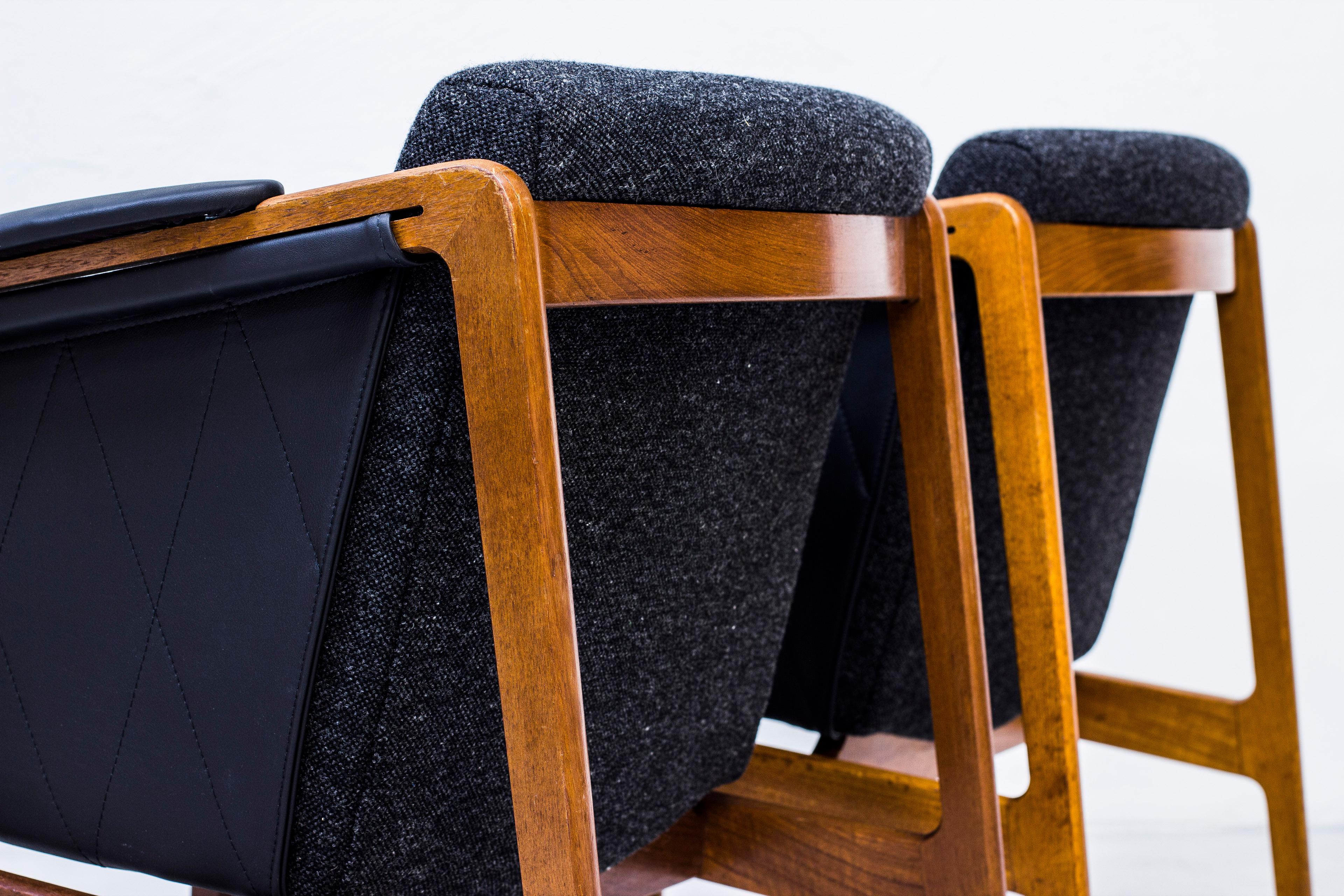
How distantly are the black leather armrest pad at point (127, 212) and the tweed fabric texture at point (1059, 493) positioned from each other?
63 cm

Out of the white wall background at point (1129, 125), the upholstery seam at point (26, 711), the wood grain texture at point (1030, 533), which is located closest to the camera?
the upholstery seam at point (26, 711)

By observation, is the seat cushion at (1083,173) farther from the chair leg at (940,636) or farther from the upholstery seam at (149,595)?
the upholstery seam at (149,595)

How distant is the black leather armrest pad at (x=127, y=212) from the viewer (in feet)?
2.27

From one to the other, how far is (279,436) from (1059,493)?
87 cm

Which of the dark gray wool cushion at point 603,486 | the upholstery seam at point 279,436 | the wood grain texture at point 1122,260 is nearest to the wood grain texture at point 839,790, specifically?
the dark gray wool cushion at point 603,486

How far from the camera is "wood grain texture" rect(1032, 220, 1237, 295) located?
1155 mm

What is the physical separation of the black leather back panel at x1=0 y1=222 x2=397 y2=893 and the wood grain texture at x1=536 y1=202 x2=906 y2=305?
10cm

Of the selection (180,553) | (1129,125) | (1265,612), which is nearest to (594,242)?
(180,553)

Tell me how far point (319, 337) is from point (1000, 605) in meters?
0.83

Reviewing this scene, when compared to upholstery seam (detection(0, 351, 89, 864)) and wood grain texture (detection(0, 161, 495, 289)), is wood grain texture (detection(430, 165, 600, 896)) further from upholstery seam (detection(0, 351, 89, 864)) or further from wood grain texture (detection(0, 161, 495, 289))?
upholstery seam (detection(0, 351, 89, 864))

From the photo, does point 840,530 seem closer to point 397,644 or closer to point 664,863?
point 664,863

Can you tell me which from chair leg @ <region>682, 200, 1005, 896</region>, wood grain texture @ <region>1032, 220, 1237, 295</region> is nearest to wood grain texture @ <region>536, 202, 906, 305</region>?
chair leg @ <region>682, 200, 1005, 896</region>

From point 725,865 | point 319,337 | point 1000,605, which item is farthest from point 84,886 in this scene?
point 319,337

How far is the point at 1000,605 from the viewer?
4.31ft
